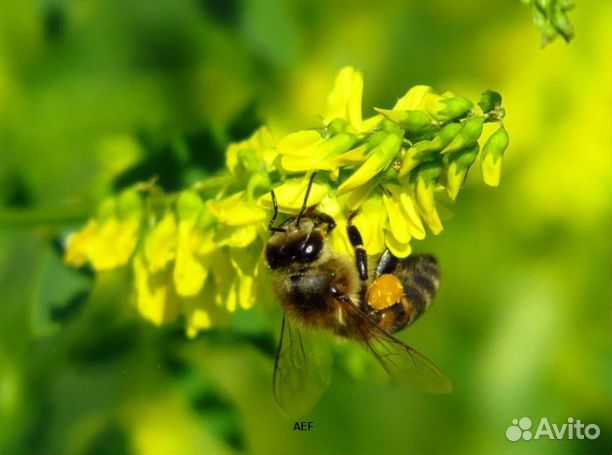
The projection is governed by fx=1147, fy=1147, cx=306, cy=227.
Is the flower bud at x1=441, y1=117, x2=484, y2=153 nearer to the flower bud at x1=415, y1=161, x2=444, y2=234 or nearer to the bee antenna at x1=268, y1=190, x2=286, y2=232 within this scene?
the flower bud at x1=415, y1=161, x2=444, y2=234

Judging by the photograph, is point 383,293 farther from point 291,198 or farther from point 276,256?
point 291,198

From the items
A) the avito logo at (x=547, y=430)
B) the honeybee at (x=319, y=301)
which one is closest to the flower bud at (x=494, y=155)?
the honeybee at (x=319, y=301)

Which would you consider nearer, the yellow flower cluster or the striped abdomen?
the yellow flower cluster

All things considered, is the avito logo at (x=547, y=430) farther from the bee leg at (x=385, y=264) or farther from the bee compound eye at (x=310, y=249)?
the bee compound eye at (x=310, y=249)

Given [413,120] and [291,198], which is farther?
[291,198]

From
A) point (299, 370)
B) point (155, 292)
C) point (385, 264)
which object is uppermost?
point (385, 264)

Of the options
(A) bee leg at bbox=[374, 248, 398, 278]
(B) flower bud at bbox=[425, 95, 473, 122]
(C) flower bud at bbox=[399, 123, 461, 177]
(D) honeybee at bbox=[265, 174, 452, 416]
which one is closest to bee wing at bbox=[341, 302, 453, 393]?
(D) honeybee at bbox=[265, 174, 452, 416]

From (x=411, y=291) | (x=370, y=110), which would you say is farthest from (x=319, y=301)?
(x=370, y=110)
